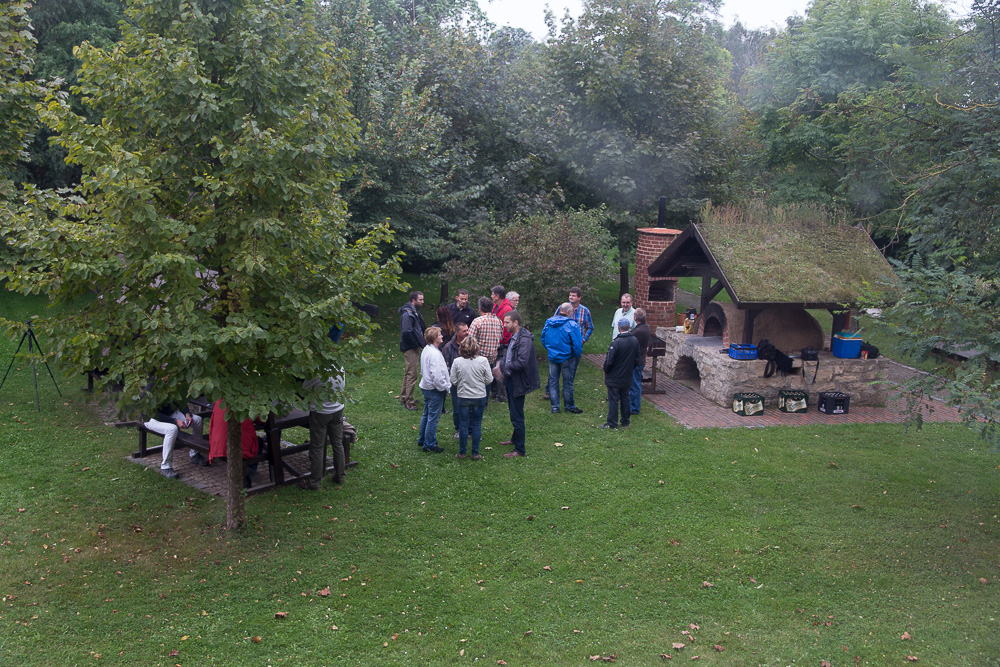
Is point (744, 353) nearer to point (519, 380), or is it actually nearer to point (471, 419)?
point (519, 380)

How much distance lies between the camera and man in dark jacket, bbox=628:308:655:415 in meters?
11.9

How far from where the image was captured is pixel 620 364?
11.0 meters

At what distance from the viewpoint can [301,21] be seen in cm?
738

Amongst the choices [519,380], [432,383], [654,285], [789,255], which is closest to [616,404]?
[519,380]

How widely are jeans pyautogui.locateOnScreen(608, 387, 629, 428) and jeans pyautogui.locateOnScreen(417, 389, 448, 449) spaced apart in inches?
109

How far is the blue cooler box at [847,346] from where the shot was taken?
43.5ft

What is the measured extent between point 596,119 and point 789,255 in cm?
894

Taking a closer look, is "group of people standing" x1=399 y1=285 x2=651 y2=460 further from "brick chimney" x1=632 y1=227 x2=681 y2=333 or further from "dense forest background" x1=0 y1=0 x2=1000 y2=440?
"brick chimney" x1=632 y1=227 x2=681 y2=333

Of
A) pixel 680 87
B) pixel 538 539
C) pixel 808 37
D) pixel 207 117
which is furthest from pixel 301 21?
pixel 808 37

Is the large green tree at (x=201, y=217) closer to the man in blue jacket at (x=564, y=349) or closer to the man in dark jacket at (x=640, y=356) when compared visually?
the man in blue jacket at (x=564, y=349)

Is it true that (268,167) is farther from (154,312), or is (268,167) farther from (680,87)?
(680,87)

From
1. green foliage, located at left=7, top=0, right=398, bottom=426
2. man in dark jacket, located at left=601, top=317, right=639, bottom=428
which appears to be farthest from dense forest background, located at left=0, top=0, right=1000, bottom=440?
green foliage, located at left=7, top=0, right=398, bottom=426

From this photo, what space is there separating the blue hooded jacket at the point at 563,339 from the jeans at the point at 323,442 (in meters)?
4.17

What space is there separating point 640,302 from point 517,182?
14.9ft
